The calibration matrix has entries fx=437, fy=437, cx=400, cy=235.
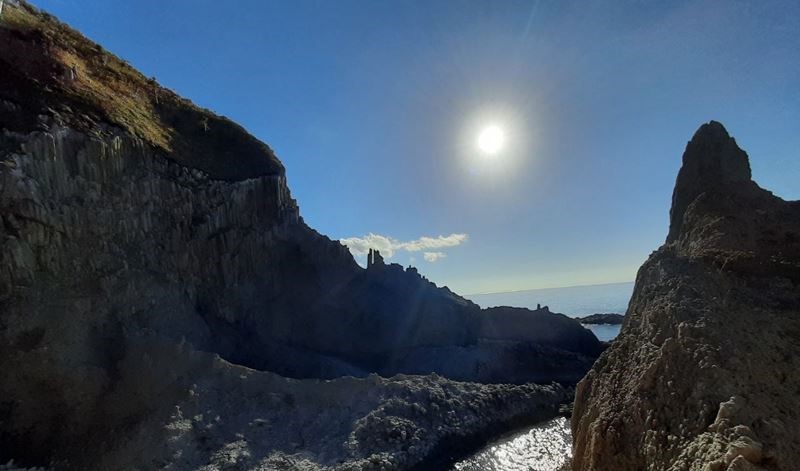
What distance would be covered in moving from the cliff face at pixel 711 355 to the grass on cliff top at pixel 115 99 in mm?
34380

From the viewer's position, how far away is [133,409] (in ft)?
83.6

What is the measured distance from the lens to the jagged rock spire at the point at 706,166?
19.6m

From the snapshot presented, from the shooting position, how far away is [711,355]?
→ 11.2 m

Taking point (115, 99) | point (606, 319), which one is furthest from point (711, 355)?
point (606, 319)

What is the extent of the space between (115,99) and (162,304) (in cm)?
1731

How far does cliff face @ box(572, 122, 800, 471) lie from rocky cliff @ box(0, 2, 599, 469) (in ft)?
58.5

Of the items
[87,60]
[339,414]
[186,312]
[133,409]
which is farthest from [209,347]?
[87,60]

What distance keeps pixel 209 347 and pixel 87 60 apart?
2648 cm

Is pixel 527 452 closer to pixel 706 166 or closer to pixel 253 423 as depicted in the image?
pixel 253 423

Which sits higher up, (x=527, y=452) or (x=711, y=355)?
(x=711, y=355)

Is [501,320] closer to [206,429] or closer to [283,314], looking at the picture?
[283,314]

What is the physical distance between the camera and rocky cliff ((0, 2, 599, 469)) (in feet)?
79.5

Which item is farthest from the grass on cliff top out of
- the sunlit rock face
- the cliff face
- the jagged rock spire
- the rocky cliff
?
the jagged rock spire

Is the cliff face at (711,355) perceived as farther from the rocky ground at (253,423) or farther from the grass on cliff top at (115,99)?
the grass on cliff top at (115,99)
